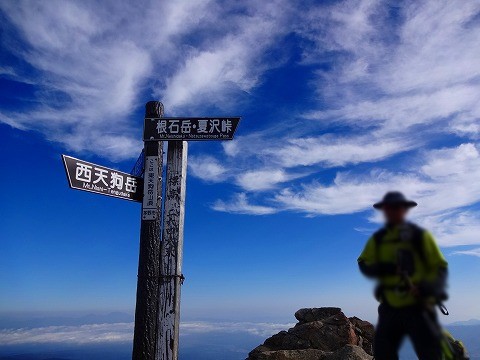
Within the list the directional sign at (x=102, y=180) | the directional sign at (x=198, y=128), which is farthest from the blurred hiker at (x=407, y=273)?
the directional sign at (x=102, y=180)

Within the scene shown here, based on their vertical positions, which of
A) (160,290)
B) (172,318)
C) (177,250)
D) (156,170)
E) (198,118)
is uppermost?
(198,118)

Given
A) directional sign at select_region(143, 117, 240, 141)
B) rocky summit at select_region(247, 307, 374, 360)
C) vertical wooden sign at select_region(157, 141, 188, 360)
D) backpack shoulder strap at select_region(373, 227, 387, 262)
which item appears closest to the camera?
backpack shoulder strap at select_region(373, 227, 387, 262)

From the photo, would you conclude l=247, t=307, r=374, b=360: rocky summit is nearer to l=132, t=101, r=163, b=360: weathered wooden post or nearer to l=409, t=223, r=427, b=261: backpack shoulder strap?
l=132, t=101, r=163, b=360: weathered wooden post

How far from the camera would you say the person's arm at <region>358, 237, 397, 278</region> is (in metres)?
3.72

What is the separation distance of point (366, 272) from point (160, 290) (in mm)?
5097

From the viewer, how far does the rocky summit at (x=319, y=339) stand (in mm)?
12516

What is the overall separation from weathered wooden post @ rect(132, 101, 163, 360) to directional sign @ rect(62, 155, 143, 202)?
26cm

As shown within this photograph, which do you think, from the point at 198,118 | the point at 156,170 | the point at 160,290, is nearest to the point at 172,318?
the point at 160,290

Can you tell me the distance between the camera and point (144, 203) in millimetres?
8375

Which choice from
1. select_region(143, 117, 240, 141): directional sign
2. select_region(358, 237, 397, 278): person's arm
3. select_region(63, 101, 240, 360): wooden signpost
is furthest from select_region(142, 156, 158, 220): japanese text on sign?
select_region(358, 237, 397, 278): person's arm

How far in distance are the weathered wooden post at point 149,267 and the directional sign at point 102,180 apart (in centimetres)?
26

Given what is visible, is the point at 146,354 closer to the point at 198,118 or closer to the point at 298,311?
the point at 198,118

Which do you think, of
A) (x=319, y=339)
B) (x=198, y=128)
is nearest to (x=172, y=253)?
(x=198, y=128)

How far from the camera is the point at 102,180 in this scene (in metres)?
7.96
